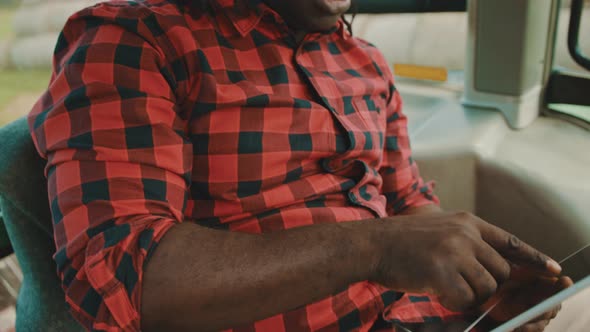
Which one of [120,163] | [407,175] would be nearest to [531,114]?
[407,175]

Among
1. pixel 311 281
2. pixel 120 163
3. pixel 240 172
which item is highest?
pixel 120 163

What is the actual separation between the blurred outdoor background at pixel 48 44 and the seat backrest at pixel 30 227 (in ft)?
0.97

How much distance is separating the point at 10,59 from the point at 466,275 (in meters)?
1.63

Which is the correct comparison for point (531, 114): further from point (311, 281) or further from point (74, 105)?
point (74, 105)

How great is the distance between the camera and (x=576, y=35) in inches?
63.9

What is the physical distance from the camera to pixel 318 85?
44.2 inches

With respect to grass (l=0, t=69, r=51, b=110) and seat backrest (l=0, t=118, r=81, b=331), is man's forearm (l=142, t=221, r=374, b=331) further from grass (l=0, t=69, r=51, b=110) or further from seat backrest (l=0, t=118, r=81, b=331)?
grass (l=0, t=69, r=51, b=110)

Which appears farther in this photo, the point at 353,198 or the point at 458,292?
the point at 353,198

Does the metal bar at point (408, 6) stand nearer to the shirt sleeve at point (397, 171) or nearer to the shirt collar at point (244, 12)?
the shirt sleeve at point (397, 171)

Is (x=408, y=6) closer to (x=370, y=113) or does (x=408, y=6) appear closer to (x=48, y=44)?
(x=370, y=113)

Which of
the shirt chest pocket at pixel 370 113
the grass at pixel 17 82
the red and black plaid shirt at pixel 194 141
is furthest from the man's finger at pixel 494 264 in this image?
the grass at pixel 17 82

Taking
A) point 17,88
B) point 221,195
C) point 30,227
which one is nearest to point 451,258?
point 221,195

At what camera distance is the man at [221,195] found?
0.76 metres

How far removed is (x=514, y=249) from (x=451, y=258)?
12 centimetres
